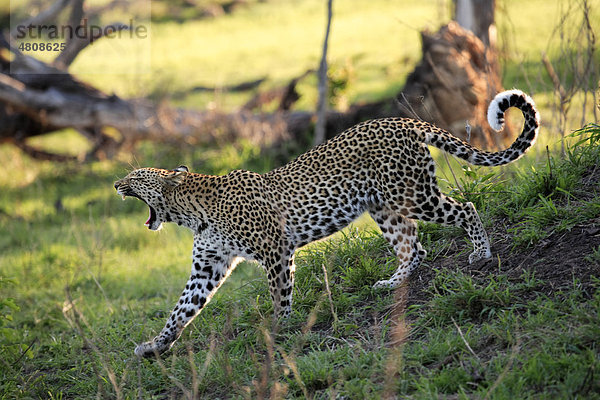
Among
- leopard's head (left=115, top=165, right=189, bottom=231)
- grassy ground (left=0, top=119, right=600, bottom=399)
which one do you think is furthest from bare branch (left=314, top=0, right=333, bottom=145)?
leopard's head (left=115, top=165, right=189, bottom=231)

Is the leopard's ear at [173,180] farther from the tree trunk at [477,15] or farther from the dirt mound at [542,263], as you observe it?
the tree trunk at [477,15]

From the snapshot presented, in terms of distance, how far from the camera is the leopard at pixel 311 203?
21.8 ft

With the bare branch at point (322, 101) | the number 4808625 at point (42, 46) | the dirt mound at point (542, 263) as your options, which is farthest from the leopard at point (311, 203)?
the number 4808625 at point (42, 46)

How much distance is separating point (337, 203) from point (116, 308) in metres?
3.56

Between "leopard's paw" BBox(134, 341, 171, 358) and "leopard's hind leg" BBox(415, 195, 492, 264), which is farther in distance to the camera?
"leopard's paw" BBox(134, 341, 171, 358)

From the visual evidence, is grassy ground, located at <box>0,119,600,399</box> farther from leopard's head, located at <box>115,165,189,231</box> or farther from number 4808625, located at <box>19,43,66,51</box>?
number 4808625, located at <box>19,43,66,51</box>

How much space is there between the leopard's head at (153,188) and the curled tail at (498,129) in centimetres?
251

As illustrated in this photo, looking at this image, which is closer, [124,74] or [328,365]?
[328,365]

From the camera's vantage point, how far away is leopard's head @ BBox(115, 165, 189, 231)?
23.8ft

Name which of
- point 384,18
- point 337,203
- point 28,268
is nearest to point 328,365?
point 337,203

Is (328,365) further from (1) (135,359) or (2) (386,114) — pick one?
(2) (386,114)

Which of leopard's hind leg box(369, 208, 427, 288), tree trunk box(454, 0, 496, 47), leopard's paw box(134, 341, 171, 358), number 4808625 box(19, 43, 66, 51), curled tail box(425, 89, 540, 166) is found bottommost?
leopard's paw box(134, 341, 171, 358)

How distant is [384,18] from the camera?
79.1 feet

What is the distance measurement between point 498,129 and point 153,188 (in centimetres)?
331
